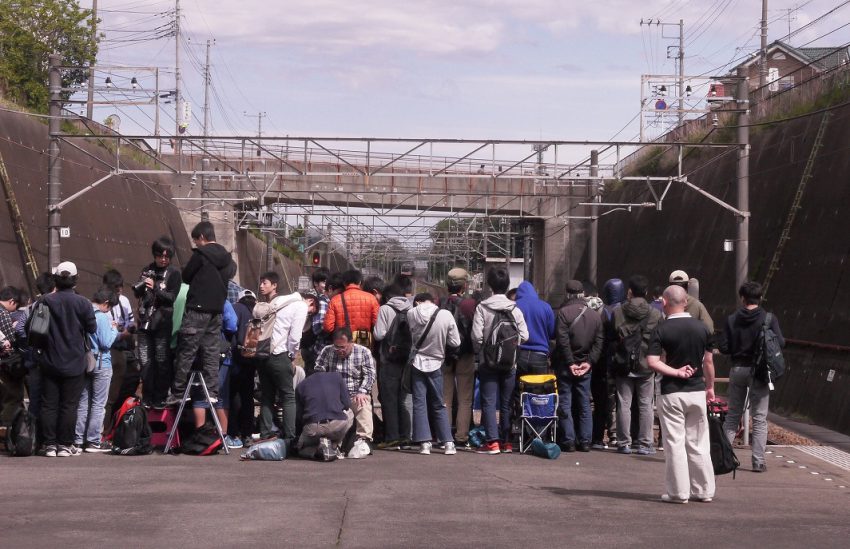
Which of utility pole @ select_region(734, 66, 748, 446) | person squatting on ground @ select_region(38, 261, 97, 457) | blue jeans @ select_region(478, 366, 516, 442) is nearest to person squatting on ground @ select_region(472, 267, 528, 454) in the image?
blue jeans @ select_region(478, 366, 516, 442)

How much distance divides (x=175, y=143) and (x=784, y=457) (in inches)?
1367

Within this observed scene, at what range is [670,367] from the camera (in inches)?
361

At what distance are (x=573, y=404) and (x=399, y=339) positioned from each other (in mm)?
2082

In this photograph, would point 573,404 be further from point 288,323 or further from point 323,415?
point 288,323

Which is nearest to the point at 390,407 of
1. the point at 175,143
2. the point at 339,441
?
the point at 339,441

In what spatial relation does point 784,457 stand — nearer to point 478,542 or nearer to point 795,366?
point 478,542

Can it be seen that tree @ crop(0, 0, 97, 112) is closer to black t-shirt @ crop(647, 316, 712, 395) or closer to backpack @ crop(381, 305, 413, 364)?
backpack @ crop(381, 305, 413, 364)

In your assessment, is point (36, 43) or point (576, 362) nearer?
point (576, 362)

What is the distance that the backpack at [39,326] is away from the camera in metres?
11.0

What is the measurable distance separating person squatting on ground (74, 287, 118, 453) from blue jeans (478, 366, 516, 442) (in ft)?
12.9

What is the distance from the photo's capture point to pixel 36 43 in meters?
44.5

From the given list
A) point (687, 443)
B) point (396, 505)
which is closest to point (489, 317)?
point (687, 443)

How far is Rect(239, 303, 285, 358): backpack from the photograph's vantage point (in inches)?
461

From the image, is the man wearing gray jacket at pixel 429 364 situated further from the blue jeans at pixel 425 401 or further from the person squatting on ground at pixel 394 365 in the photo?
the person squatting on ground at pixel 394 365
